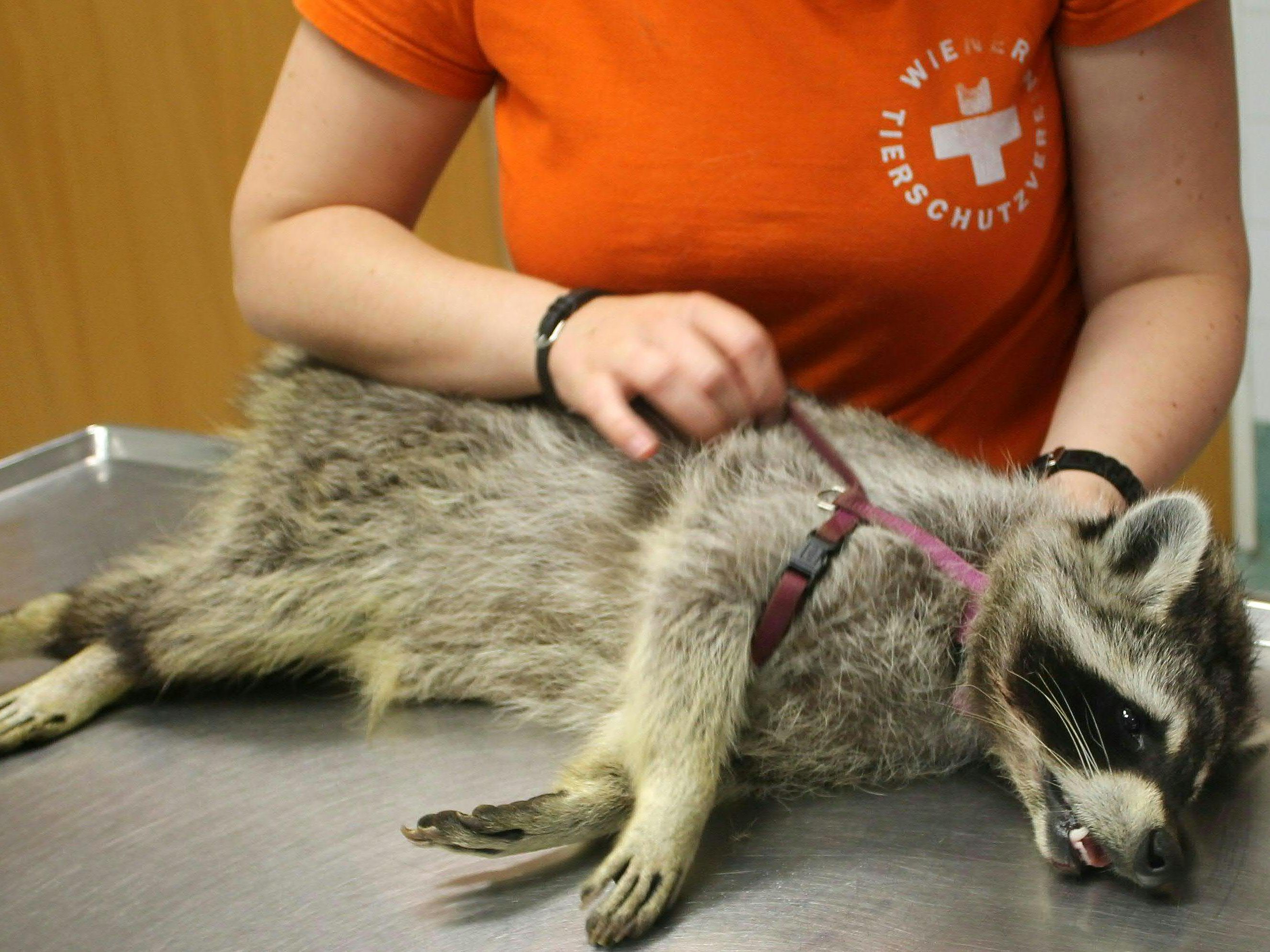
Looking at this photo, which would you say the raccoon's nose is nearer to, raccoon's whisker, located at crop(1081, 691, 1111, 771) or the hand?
raccoon's whisker, located at crop(1081, 691, 1111, 771)

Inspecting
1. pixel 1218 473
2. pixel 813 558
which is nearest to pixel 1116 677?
pixel 813 558

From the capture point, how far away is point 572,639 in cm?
117

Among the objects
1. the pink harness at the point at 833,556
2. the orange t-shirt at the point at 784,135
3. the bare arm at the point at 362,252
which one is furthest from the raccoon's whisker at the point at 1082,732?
the bare arm at the point at 362,252

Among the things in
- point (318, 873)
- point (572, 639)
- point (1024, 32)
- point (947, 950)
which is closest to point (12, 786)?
point (318, 873)

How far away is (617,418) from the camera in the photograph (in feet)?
3.28

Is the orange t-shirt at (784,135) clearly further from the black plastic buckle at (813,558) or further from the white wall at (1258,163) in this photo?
the white wall at (1258,163)

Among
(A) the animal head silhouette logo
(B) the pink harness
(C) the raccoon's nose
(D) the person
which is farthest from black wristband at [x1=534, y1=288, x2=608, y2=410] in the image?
(C) the raccoon's nose

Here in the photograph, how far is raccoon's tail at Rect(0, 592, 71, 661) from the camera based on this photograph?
1327 millimetres

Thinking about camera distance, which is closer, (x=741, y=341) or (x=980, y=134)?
(x=741, y=341)

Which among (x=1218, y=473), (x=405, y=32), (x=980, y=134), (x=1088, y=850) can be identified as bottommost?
(x=1218, y=473)

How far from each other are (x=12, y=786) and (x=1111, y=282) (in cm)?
121

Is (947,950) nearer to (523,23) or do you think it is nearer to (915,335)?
(915,335)

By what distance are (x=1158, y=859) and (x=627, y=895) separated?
1.23 feet

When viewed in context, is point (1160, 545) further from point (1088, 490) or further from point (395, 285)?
point (395, 285)
